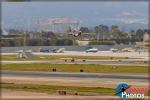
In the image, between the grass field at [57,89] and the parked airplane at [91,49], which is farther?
the parked airplane at [91,49]

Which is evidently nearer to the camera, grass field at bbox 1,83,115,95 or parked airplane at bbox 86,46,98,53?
grass field at bbox 1,83,115,95

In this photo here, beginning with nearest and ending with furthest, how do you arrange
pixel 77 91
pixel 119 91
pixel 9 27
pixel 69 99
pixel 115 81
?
1. pixel 119 91
2. pixel 69 99
3. pixel 77 91
4. pixel 115 81
5. pixel 9 27

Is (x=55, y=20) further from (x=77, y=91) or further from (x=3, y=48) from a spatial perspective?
(x=3, y=48)

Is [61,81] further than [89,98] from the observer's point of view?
Yes

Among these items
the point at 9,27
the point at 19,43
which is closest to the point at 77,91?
the point at 19,43

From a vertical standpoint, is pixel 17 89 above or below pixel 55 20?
below

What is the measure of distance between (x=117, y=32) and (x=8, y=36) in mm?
43149

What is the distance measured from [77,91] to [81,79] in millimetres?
12487

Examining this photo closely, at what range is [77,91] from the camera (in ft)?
151

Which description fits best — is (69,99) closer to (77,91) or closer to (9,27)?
(77,91)

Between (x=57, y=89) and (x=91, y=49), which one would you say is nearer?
(x=57, y=89)

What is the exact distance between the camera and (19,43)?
154m

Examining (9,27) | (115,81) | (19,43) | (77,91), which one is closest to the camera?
(77,91)

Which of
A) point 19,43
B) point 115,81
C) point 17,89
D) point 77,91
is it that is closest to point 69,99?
point 77,91
